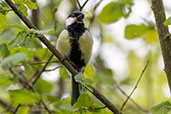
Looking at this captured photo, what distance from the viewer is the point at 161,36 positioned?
100 cm

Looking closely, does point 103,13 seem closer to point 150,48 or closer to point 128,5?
point 128,5

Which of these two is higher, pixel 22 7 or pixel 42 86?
pixel 22 7

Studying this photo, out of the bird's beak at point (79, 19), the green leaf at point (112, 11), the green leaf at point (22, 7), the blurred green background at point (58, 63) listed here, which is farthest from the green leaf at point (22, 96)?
the bird's beak at point (79, 19)

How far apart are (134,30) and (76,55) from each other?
1.63ft

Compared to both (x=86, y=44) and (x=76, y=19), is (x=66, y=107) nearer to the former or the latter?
(x=86, y=44)

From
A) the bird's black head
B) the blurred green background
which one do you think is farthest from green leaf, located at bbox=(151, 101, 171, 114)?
the bird's black head

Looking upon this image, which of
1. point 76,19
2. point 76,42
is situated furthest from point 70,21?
point 76,42

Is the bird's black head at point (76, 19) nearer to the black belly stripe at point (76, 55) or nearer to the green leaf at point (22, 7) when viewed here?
the black belly stripe at point (76, 55)

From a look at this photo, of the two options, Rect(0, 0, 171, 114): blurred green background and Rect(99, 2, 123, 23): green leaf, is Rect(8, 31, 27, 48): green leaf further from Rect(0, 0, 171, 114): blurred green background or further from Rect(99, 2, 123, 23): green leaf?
Rect(99, 2, 123, 23): green leaf

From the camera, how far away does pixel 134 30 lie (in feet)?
3.84

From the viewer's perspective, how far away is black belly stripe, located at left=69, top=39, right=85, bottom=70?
1472 mm

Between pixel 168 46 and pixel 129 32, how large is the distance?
0.25 meters

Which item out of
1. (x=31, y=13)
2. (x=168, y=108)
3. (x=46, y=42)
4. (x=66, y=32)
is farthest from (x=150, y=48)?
(x=46, y=42)

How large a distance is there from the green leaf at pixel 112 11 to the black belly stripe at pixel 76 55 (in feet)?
1.04
